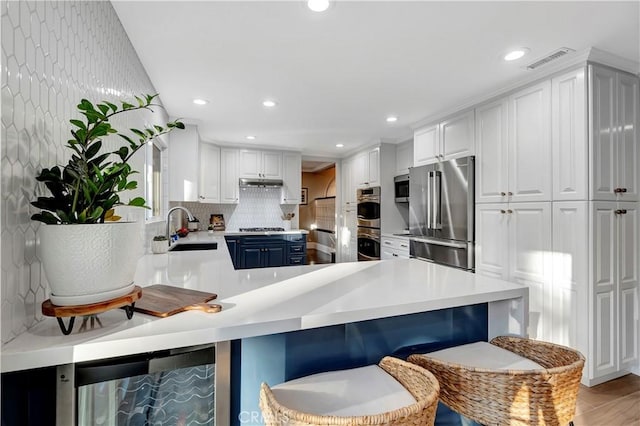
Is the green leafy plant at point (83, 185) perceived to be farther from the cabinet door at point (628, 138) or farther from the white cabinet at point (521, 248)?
the cabinet door at point (628, 138)

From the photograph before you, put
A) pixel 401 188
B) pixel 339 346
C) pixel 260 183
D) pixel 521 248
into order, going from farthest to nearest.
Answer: pixel 260 183 < pixel 401 188 < pixel 521 248 < pixel 339 346

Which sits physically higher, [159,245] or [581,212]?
[581,212]

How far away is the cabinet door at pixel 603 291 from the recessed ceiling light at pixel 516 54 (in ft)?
3.76

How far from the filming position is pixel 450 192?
3.19 meters

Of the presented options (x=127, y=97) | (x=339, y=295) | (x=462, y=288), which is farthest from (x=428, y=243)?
(x=127, y=97)

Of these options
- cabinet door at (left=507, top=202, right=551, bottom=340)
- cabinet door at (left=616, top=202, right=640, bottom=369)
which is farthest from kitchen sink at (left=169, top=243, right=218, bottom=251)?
cabinet door at (left=616, top=202, right=640, bottom=369)

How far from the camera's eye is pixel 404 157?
464cm

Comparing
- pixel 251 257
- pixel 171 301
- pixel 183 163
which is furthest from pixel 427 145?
pixel 171 301

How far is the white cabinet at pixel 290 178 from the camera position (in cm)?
530

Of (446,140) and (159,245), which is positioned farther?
(446,140)

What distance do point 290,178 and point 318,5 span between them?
380cm

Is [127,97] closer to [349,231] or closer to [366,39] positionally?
[366,39]

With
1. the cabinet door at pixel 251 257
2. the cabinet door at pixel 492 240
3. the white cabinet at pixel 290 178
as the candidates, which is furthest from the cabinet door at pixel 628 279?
the white cabinet at pixel 290 178

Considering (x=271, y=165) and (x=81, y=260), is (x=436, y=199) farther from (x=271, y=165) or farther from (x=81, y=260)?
(x=81, y=260)
